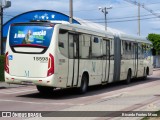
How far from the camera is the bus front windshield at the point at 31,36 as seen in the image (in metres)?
16.0

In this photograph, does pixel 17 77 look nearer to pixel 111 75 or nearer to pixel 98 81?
pixel 98 81

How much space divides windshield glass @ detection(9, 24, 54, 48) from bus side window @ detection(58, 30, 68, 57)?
0.48 m

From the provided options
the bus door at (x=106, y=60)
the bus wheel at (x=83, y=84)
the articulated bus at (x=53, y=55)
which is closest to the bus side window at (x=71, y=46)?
the articulated bus at (x=53, y=55)

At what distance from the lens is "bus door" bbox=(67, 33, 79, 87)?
17.0 metres

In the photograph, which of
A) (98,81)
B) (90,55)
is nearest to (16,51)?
(90,55)

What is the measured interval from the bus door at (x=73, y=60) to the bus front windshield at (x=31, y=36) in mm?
1265

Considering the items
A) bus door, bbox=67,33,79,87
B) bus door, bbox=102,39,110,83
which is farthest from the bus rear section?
bus door, bbox=102,39,110,83

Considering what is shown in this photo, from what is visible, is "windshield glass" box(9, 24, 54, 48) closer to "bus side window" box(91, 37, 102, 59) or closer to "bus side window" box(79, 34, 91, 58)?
"bus side window" box(79, 34, 91, 58)

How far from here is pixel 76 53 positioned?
57.5 feet

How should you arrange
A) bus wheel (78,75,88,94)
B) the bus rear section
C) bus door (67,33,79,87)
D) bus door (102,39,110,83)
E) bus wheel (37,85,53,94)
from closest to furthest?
1. the bus rear section
2. bus door (67,33,79,87)
3. bus wheel (78,75,88,94)
4. bus wheel (37,85,53,94)
5. bus door (102,39,110,83)

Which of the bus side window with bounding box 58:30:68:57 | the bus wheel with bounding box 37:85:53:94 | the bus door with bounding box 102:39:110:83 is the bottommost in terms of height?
the bus wheel with bounding box 37:85:53:94

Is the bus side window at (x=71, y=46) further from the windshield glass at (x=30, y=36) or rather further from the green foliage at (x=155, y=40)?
the green foliage at (x=155, y=40)

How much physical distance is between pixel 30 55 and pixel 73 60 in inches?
77.7

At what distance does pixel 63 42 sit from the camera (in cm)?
1644
